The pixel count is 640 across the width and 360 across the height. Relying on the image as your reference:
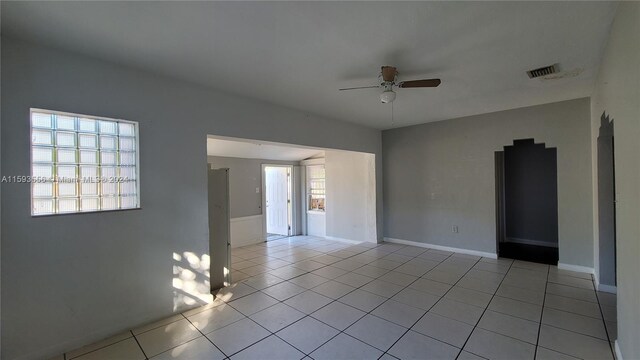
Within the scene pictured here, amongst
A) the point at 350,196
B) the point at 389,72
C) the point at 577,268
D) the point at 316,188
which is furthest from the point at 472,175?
the point at 316,188

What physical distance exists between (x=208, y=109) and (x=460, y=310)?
3.71 m

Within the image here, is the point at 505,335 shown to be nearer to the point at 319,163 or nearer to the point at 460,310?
the point at 460,310

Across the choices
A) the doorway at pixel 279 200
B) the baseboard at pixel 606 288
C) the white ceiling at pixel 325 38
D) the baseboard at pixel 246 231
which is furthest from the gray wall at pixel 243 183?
the baseboard at pixel 606 288

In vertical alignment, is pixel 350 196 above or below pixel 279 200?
above

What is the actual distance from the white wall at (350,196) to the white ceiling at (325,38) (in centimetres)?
297

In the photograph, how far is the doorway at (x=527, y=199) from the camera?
573 cm

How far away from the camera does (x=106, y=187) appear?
8.73 ft

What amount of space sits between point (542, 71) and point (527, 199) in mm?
4106

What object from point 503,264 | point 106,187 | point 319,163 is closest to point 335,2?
point 106,187

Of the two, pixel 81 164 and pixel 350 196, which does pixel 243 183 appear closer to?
pixel 350 196

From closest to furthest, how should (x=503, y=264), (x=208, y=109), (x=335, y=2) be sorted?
(x=335, y=2) < (x=208, y=109) < (x=503, y=264)

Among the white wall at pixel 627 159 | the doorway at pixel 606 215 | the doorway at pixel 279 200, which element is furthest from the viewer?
the doorway at pixel 279 200

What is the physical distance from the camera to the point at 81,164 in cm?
252

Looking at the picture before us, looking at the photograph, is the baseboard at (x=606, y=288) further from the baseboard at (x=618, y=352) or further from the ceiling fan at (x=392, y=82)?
the ceiling fan at (x=392, y=82)
